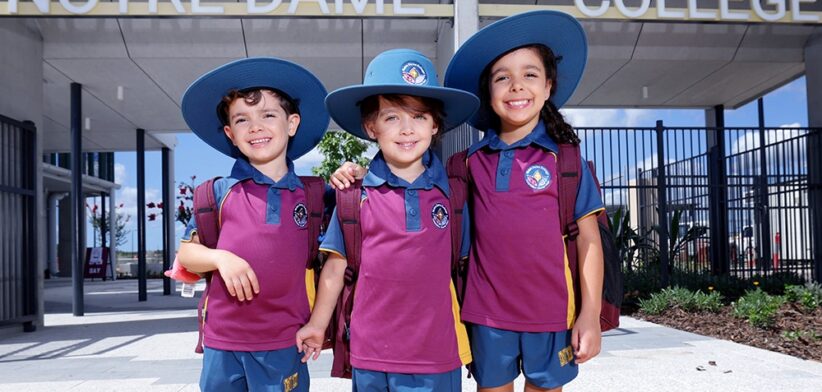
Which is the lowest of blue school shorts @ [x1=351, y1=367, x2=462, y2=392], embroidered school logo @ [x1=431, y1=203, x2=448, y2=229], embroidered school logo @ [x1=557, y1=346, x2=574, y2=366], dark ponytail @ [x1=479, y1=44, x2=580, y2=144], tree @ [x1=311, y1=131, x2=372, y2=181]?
blue school shorts @ [x1=351, y1=367, x2=462, y2=392]

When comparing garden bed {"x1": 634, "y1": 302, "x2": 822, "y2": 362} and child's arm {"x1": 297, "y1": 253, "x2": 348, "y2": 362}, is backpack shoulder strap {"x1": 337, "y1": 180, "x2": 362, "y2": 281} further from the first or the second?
garden bed {"x1": 634, "y1": 302, "x2": 822, "y2": 362}

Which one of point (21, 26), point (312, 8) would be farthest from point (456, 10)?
point (21, 26)

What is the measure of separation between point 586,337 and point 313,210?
1064 millimetres

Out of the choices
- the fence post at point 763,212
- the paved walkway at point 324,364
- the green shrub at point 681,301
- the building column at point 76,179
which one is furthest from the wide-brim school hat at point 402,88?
the fence post at point 763,212

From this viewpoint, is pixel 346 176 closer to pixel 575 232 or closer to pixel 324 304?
pixel 324 304

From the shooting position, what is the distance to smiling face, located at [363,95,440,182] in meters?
2.26

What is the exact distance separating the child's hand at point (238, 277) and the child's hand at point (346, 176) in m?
0.41

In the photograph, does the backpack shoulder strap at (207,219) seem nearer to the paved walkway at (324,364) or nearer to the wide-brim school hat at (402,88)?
the wide-brim school hat at (402,88)

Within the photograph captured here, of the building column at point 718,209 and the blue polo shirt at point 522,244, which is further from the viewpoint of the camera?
the building column at point 718,209

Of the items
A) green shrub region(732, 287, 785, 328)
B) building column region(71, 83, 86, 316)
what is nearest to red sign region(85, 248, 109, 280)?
building column region(71, 83, 86, 316)

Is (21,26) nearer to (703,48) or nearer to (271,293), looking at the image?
(271,293)

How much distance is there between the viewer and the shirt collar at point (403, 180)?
7.48 feet

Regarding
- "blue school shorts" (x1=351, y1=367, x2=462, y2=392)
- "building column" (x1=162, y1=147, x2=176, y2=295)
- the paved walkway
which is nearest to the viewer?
"blue school shorts" (x1=351, y1=367, x2=462, y2=392)

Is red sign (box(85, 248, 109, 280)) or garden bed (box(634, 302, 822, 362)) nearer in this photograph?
garden bed (box(634, 302, 822, 362))
